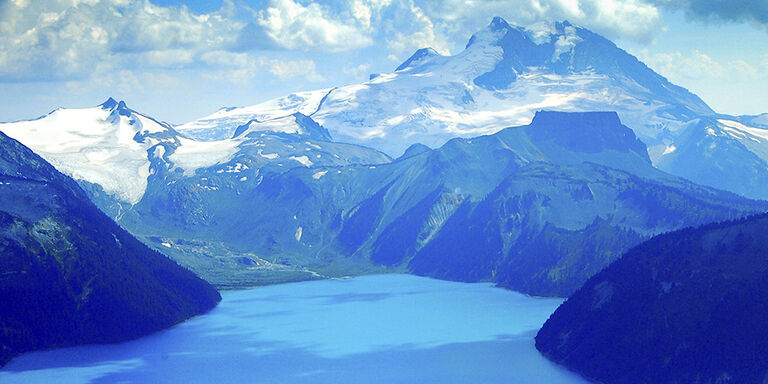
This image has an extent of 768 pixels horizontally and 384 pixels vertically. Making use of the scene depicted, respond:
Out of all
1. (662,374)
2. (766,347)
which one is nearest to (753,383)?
(766,347)

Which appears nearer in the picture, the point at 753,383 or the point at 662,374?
the point at 753,383

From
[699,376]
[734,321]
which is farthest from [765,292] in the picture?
[699,376]

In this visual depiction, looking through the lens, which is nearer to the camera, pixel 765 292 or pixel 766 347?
pixel 766 347

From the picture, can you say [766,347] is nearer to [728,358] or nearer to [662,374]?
[728,358]

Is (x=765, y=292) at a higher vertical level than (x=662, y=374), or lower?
higher

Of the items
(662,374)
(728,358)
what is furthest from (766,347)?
(662,374)

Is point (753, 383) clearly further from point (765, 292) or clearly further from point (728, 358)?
point (765, 292)

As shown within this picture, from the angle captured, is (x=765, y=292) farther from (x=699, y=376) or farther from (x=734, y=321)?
(x=699, y=376)
